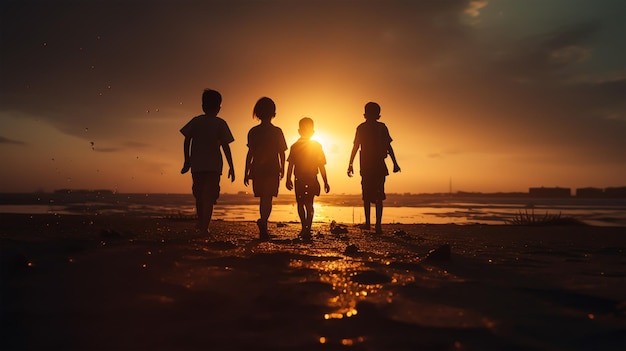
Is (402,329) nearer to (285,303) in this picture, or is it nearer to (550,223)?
(285,303)

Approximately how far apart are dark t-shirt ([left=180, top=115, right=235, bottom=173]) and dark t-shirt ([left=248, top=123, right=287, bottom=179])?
1.61 feet

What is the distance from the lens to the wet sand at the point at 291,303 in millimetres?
1919

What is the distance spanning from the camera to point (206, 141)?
23.1 ft

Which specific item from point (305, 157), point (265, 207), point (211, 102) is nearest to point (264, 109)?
point (211, 102)

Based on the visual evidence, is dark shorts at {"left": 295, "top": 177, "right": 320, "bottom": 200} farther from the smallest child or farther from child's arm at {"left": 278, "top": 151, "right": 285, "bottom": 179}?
child's arm at {"left": 278, "top": 151, "right": 285, "bottom": 179}

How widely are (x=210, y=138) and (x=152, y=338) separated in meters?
5.44

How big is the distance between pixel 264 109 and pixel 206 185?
1749 mm

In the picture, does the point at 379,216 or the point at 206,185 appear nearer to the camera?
the point at 206,185

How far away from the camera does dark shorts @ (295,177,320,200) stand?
27.2ft

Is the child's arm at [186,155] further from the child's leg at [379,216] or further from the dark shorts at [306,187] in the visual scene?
the child's leg at [379,216]

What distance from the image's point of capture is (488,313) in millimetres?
2322

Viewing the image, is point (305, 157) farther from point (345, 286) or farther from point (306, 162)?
point (345, 286)

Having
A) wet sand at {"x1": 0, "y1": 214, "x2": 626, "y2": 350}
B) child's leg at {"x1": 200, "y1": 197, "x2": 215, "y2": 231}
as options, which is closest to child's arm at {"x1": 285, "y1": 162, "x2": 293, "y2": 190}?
child's leg at {"x1": 200, "y1": 197, "x2": 215, "y2": 231}

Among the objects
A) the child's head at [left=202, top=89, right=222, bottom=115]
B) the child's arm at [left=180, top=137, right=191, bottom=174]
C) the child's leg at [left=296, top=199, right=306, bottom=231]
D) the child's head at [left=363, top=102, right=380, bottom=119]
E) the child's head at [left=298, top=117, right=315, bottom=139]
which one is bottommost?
the child's leg at [left=296, top=199, right=306, bottom=231]
